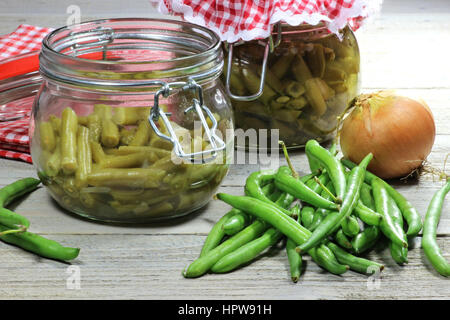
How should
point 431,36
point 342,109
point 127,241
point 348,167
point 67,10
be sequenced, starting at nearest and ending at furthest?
point 127,241
point 348,167
point 342,109
point 431,36
point 67,10

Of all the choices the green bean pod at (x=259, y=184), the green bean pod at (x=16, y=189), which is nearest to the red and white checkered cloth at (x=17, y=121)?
the green bean pod at (x=16, y=189)

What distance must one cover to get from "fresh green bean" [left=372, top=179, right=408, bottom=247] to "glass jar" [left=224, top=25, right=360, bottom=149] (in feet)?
0.87

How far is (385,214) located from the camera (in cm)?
112

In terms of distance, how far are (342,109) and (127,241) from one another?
0.62 m

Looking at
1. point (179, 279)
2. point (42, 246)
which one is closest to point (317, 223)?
point (179, 279)

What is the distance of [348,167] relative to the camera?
1359 millimetres

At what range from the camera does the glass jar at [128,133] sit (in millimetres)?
1088

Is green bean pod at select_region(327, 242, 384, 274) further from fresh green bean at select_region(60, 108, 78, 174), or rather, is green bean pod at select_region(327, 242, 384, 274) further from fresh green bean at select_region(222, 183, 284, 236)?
fresh green bean at select_region(60, 108, 78, 174)

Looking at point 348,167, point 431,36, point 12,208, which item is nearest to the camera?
point 12,208

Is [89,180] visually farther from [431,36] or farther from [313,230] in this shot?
[431,36]

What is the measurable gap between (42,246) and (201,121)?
1.12 feet

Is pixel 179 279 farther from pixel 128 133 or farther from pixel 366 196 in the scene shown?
pixel 366 196

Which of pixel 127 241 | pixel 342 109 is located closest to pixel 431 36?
pixel 342 109

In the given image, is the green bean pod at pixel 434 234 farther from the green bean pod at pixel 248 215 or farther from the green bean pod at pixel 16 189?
the green bean pod at pixel 16 189
